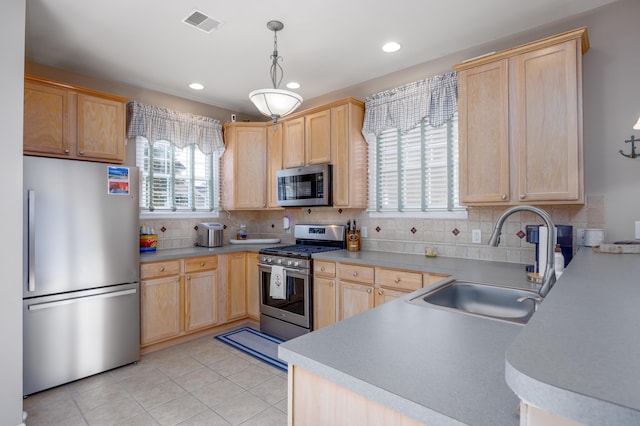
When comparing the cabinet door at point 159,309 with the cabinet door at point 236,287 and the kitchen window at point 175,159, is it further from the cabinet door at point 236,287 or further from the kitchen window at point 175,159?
the kitchen window at point 175,159

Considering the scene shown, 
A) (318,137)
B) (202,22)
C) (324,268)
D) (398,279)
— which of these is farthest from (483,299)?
(202,22)

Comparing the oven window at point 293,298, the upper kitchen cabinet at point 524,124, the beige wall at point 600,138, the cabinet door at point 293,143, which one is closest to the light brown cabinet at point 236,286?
the oven window at point 293,298

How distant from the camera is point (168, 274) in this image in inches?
131

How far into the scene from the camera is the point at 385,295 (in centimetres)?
277

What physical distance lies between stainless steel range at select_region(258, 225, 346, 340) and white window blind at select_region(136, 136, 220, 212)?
117cm

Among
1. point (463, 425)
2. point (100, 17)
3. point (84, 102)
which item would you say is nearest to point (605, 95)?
point (463, 425)

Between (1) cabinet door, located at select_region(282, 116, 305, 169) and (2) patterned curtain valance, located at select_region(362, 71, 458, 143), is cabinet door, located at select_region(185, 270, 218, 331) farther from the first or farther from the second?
(2) patterned curtain valance, located at select_region(362, 71, 458, 143)

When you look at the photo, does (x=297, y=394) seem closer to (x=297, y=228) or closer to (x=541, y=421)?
(x=541, y=421)

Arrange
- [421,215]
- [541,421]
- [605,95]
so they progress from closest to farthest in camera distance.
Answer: [541,421] → [605,95] → [421,215]

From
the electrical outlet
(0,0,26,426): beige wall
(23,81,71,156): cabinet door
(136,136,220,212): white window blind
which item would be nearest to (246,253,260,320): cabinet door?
(136,136,220,212): white window blind

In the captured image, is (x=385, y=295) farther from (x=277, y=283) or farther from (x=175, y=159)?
(x=175, y=159)

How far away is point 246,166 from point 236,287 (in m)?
1.48

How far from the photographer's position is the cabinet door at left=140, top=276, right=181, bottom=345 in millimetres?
3150

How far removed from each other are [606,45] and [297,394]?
116 inches
